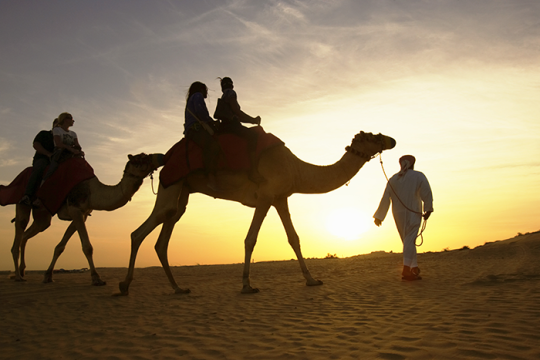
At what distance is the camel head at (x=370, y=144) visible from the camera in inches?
361

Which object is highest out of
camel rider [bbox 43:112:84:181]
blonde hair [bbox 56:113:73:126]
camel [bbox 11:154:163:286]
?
blonde hair [bbox 56:113:73:126]

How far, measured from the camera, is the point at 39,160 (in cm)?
1131

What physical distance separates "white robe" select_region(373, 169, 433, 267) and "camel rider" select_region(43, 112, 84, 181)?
7180mm

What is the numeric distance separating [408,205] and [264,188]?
11.4 feet

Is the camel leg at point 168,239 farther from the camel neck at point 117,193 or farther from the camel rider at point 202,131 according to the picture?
the camel neck at point 117,193

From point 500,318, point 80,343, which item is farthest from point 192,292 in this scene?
point 500,318

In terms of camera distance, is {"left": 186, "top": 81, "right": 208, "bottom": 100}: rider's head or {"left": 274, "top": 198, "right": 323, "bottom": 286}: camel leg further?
{"left": 274, "top": 198, "right": 323, "bottom": 286}: camel leg

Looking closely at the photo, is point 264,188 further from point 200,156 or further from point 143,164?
point 143,164

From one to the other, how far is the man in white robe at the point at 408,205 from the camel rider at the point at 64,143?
23.5 ft

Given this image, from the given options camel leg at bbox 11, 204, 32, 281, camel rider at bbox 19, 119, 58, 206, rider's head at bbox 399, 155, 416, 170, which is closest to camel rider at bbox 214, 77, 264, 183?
rider's head at bbox 399, 155, 416, 170

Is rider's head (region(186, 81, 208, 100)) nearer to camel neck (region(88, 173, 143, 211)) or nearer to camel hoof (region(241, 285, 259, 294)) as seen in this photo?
camel neck (region(88, 173, 143, 211))

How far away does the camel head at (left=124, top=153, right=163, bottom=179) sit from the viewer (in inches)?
367

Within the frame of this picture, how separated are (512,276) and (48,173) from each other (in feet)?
34.1

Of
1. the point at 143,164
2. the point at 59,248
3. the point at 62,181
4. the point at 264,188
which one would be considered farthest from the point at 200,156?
the point at 59,248
